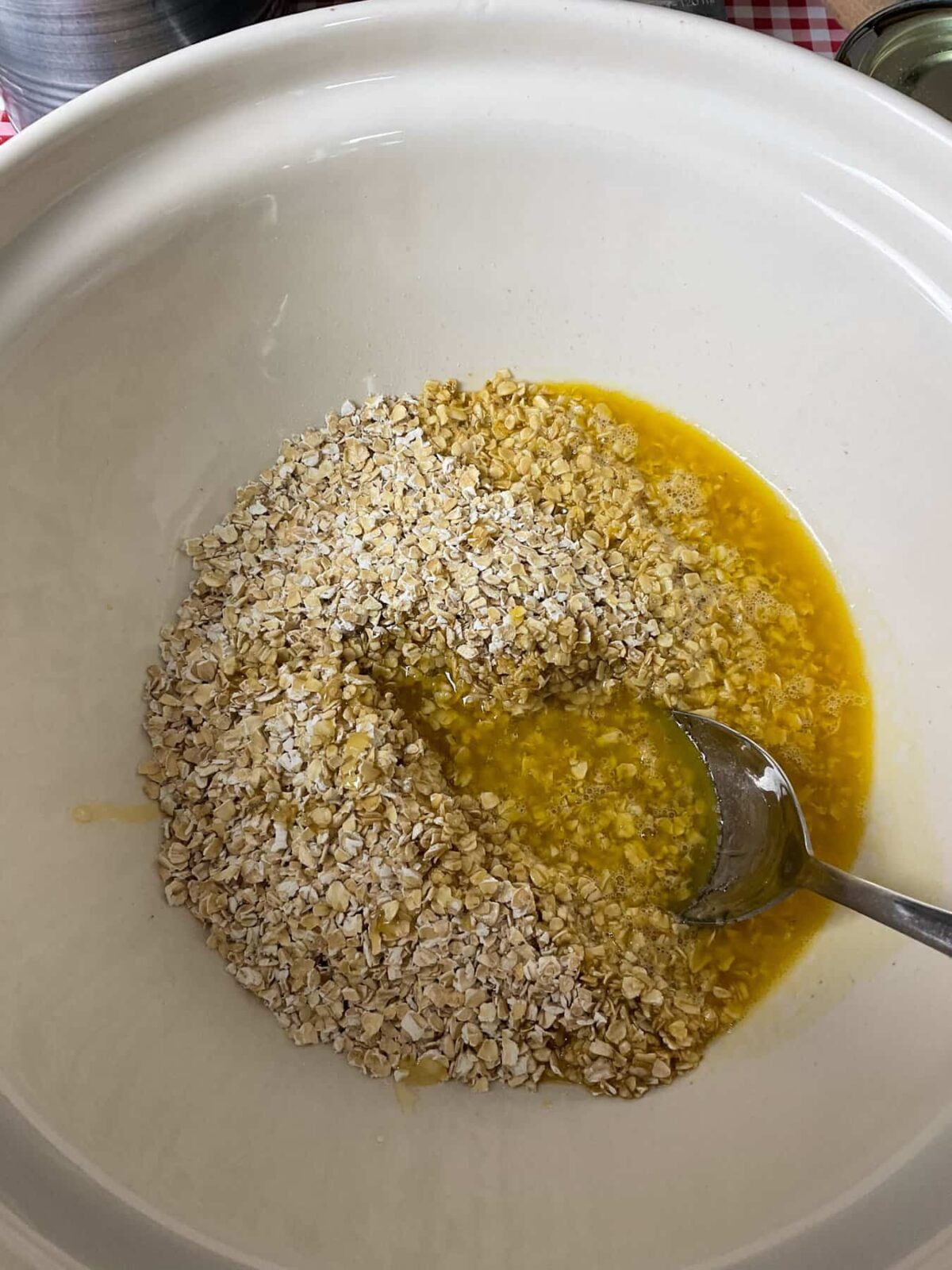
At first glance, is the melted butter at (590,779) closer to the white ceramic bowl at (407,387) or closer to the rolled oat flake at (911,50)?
the white ceramic bowl at (407,387)

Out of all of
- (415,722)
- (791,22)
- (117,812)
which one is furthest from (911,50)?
(117,812)

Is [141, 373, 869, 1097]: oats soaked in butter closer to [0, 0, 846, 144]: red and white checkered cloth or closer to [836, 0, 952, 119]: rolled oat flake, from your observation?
[836, 0, 952, 119]: rolled oat flake

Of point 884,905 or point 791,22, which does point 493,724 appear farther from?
point 791,22

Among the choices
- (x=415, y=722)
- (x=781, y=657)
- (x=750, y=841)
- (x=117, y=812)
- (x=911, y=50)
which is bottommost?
(x=117, y=812)

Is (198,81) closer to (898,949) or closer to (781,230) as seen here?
(781,230)

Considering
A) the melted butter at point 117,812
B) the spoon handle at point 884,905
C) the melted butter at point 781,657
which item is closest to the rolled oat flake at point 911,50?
the melted butter at point 781,657

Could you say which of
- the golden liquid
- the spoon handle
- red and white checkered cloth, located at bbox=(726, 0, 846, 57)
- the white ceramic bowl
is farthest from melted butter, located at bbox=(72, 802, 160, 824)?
red and white checkered cloth, located at bbox=(726, 0, 846, 57)
